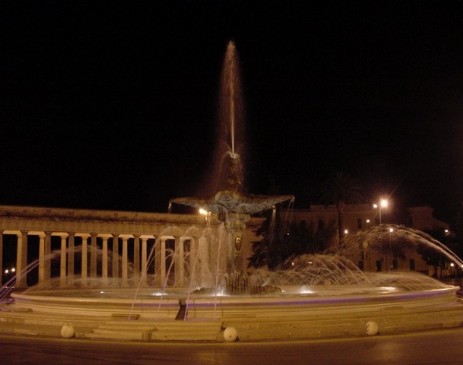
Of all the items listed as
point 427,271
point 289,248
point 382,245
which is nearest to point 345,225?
point 382,245

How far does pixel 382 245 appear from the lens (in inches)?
3327

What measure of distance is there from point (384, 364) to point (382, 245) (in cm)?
7352

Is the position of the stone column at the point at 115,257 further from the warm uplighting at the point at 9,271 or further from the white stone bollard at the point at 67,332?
the white stone bollard at the point at 67,332

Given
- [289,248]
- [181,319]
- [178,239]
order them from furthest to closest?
1. [289,248]
2. [178,239]
3. [181,319]

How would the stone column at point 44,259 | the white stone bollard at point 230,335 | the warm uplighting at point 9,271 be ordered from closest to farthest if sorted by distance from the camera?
the white stone bollard at point 230,335 < the stone column at point 44,259 < the warm uplighting at point 9,271

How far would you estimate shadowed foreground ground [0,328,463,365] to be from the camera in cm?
1424

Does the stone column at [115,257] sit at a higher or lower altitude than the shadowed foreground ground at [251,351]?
lower

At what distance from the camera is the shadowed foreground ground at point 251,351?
14242 millimetres

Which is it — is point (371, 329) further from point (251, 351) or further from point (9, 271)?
point (9, 271)

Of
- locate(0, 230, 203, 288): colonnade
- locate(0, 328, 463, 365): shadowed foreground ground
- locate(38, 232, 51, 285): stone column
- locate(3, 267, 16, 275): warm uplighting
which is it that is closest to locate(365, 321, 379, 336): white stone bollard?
locate(0, 328, 463, 365): shadowed foreground ground

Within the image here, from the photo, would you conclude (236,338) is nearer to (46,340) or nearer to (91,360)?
(91,360)

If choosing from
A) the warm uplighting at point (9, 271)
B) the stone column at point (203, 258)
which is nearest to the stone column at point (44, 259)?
the stone column at point (203, 258)

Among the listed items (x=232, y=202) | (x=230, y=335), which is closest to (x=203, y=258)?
(x=232, y=202)

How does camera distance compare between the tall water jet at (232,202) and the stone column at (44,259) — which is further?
the stone column at (44,259)
